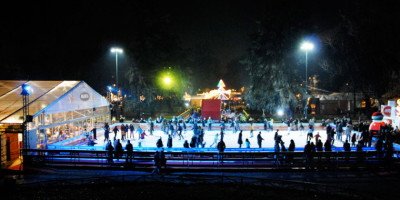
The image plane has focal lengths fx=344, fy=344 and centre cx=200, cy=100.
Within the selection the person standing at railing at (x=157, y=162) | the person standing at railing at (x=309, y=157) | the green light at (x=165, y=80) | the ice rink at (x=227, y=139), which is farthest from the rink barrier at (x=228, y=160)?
the green light at (x=165, y=80)

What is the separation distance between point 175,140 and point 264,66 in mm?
24827

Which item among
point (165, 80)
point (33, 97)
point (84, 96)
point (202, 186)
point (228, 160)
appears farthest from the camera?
point (165, 80)

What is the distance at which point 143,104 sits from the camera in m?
49.5

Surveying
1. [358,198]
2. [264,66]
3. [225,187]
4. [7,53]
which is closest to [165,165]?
[225,187]

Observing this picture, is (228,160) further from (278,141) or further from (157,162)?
(157,162)

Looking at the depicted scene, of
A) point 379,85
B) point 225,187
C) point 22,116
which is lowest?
point 225,187

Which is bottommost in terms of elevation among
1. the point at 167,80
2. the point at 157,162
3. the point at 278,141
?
the point at 157,162

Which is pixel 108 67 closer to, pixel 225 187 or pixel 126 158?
pixel 126 158

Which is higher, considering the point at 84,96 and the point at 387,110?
the point at 84,96

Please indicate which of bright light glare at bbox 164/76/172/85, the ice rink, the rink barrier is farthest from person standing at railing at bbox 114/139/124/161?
bright light glare at bbox 164/76/172/85

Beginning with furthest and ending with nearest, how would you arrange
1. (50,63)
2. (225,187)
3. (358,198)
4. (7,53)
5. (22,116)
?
(50,63) < (7,53) < (22,116) < (225,187) < (358,198)

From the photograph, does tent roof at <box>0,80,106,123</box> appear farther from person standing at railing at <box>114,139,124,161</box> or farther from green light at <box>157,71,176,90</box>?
green light at <box>157,71,176,90</box>

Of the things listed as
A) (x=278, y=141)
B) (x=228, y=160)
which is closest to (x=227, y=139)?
(x=278, y=141)

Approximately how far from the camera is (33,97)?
21891 millimetres
